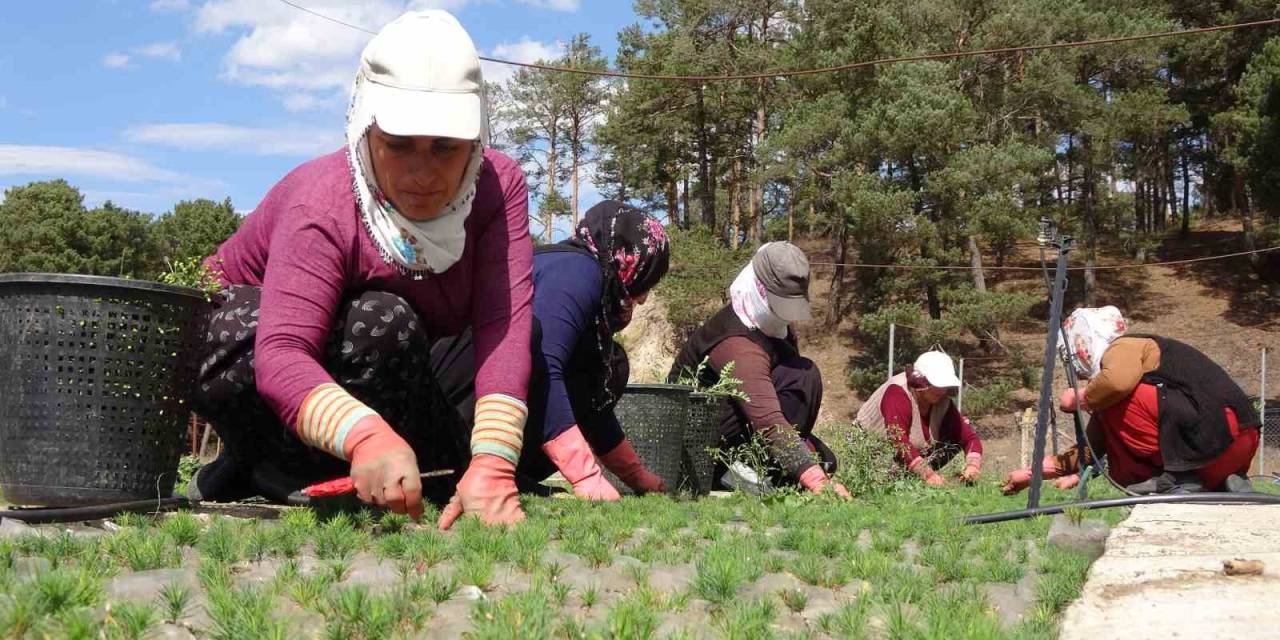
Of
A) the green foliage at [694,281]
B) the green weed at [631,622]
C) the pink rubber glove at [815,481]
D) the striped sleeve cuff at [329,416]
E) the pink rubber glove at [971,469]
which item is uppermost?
the green foliage at [694,281]

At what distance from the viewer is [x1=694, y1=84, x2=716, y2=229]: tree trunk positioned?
131 ft

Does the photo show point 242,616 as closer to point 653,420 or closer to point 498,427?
point 498,427

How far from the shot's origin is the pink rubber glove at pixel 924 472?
7.07m

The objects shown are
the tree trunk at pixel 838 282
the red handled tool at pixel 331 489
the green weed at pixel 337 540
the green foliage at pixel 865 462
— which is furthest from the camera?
the tree trunk at pixel 838 282

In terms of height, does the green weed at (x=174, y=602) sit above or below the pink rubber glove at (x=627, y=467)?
above

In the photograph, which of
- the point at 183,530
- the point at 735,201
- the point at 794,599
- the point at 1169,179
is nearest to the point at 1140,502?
the point at 794,599

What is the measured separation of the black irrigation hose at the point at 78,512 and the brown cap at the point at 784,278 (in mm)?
3892

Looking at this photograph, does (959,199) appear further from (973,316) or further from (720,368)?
(720,368)

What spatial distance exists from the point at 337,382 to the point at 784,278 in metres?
3.55

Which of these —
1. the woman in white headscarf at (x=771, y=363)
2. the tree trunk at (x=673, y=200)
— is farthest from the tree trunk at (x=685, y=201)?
the woman in white headscarf at (x=771, y=363)

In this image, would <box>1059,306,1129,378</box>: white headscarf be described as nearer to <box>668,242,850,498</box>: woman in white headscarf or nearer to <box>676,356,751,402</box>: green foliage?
<box>668,242,850,498</box>: woman in white headscarf

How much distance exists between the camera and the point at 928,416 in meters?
8.55

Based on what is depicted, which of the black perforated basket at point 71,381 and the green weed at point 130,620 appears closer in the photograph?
the green weed at point 130,620

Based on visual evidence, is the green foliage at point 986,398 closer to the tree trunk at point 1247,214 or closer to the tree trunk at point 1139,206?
the tree trunk at point 1247,214
